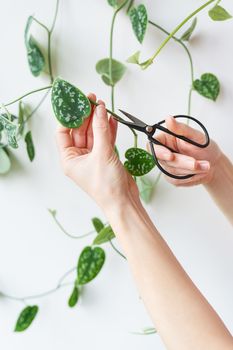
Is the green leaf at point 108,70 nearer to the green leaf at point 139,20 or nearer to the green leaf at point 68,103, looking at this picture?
the green leaf at point 139,20

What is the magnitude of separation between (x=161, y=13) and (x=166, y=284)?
0.64m

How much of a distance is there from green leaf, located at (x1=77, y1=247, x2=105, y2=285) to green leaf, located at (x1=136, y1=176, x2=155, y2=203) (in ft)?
0.55

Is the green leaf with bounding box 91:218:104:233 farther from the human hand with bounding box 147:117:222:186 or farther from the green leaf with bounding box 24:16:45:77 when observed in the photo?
the green leaf with bounding box 24:16:45:77

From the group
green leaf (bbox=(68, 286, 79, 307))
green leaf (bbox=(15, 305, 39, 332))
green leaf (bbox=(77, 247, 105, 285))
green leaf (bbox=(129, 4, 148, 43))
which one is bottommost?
green leaf (bbox=(15, 305, 39, 332))

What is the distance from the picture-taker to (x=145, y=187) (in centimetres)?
115

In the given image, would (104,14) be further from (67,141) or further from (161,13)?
(67,141)

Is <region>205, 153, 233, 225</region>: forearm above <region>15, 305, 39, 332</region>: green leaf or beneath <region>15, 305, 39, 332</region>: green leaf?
above

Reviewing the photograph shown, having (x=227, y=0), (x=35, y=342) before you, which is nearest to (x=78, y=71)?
(x=227, y=0)

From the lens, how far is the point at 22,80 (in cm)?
113

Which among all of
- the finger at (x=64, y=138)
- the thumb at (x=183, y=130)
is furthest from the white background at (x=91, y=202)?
the finger at (x=64, y=138)

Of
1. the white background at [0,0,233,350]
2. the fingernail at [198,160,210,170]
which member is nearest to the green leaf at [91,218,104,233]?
the white background at [0,0,233,350]

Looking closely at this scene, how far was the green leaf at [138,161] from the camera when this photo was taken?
2.87 feet

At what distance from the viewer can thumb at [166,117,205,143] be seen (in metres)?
0.90

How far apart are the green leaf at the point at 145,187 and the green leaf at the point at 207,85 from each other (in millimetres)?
247
